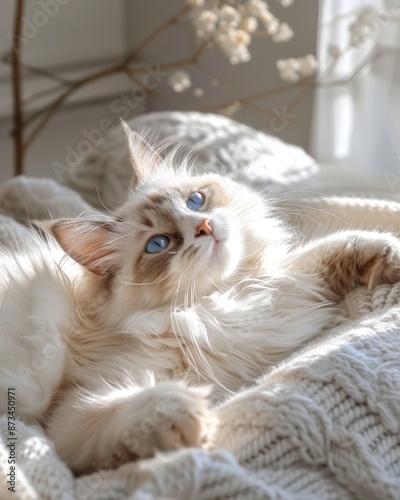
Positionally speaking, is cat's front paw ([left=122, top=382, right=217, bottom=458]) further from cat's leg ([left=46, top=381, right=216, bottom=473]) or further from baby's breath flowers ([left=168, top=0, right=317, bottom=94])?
baby's breath flowers ([left=168, top=0, right=317, bottom=94])

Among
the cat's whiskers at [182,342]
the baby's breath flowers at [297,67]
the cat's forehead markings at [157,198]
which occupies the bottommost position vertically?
the cat's whiskers at [182,342]

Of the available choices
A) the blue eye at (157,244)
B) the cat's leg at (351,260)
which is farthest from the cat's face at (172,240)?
the cat's leg at (351,260)

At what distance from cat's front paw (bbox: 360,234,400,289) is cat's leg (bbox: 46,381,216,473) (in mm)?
421

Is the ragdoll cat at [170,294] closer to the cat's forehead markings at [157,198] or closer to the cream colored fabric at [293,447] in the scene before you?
the cat's forehead markings at [157,198]

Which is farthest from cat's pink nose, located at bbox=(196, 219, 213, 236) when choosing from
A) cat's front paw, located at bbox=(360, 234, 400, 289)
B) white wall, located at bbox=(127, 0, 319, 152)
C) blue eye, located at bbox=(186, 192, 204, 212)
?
white wall, located at bbox=(127, 0, 319, 152)

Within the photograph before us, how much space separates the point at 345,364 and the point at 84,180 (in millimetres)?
1347

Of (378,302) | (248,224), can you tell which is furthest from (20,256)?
(378,302)

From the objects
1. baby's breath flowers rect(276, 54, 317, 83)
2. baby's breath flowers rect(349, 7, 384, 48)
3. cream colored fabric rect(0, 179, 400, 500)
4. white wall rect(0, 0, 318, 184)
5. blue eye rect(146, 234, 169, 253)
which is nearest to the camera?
cream colored fabric rect(0, 179, 400, 500)

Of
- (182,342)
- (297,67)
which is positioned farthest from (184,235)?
(297,67)

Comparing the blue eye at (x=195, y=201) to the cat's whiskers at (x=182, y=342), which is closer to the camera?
the cat's whiskers at (x=182, y=342)

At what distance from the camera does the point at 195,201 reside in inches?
48.9

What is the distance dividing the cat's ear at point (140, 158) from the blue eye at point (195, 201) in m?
0.16

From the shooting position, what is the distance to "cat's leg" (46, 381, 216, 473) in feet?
2.65

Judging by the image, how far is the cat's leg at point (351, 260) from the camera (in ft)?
3.67
